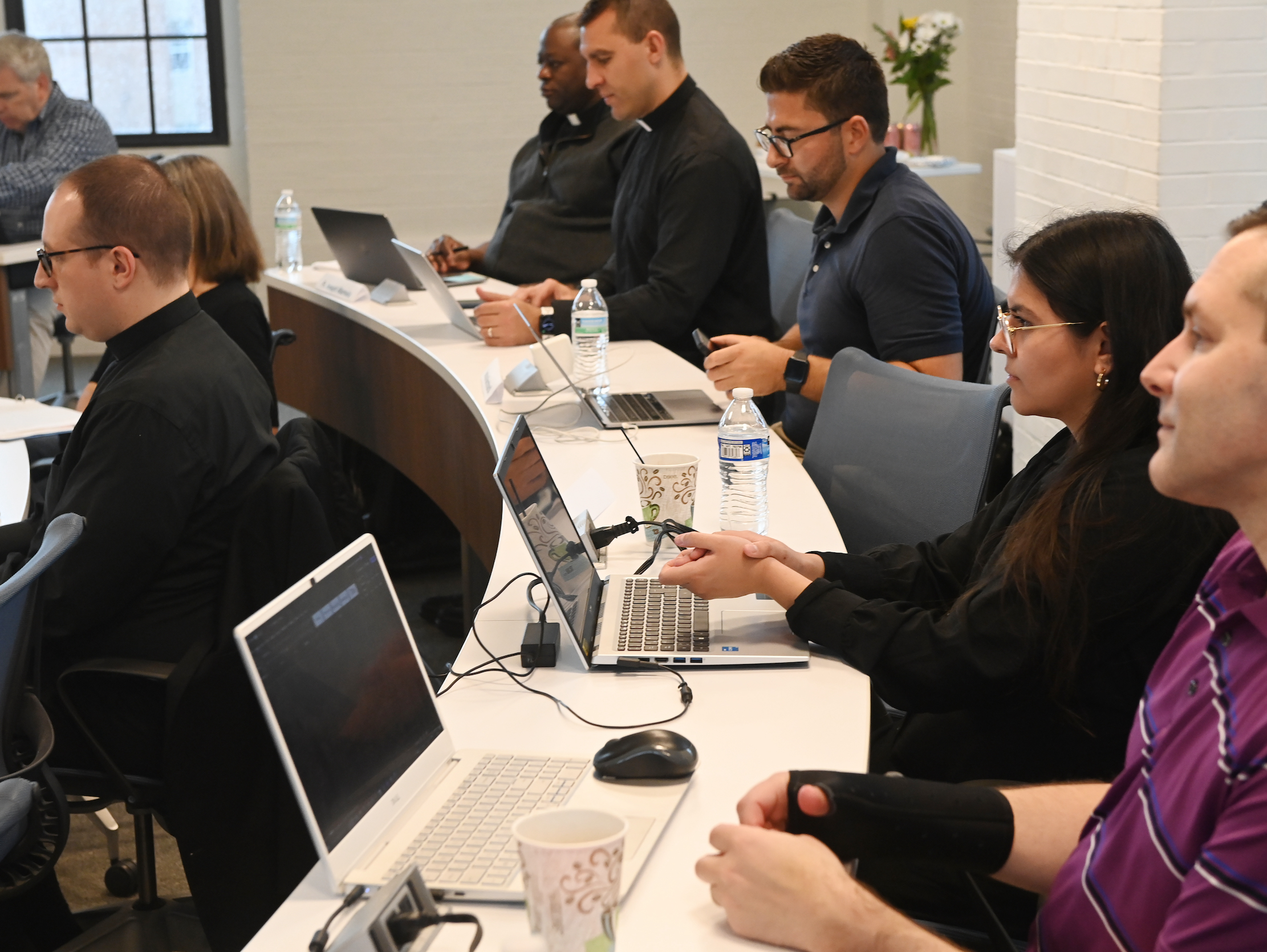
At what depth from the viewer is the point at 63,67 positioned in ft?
22.2

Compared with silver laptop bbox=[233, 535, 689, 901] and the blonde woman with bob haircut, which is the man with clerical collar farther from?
silver laptop bbox=[233, 535, 689, 901]

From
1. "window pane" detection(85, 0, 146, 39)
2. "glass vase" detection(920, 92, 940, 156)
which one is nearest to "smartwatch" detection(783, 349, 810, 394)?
"glass vase" detection(920, 92, 940, 156)

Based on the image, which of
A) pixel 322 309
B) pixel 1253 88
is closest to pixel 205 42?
pixel 322 309

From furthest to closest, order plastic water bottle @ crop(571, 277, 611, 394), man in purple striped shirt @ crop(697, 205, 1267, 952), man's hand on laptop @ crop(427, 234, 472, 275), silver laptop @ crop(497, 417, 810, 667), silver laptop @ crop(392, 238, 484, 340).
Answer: man's hand on laptop @ crop(427, 234, 472, 275) → silver laptop @ crop(392, 238, 484, 340) → plastic water bottle @ crop(571, 277, 611, 394) → silver laptop @ crop(497, 417, 810, 667) → man in purple striped shirt @ crop(697, 205, 1267, 952)

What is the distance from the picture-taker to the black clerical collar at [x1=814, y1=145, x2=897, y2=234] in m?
2.71

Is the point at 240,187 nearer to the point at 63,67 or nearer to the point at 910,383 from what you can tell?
the point at 63,67

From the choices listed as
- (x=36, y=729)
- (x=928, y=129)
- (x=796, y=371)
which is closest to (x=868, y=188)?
(x=796, y=371)

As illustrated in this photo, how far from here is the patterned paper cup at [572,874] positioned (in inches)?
36.5

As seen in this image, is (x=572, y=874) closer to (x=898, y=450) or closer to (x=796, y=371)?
(x=898, y=450)

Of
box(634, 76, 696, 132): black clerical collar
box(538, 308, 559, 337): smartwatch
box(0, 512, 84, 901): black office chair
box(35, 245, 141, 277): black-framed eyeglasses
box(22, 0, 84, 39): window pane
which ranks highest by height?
box(22, 0, 84, 39): window pane

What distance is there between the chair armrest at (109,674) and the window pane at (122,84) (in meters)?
5.60

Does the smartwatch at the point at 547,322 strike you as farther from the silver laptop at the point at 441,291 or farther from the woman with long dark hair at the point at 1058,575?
the woman with long dark hair at the point at 1058,575

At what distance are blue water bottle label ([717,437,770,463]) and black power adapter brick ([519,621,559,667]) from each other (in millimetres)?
501

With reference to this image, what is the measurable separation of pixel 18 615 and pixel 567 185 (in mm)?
2732
